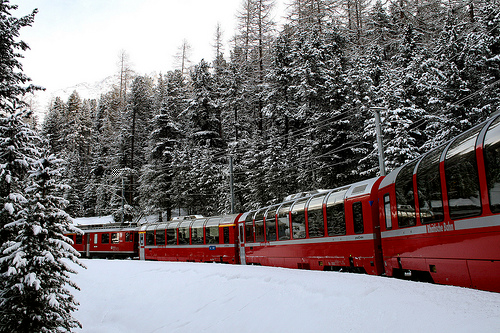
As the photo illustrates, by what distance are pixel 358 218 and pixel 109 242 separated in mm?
26261

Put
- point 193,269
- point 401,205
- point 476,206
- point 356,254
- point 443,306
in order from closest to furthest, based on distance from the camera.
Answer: point 443,306 → point 476,206 → point 401,205 → point 356,254 → point 193,269

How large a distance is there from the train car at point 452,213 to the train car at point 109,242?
83.5ft

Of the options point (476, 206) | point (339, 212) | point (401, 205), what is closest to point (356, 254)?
point (339, 212)

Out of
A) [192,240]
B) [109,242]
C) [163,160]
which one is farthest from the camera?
[163,160]

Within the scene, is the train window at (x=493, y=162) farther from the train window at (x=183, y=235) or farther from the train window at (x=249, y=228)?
the train window at (x=183, y=235)

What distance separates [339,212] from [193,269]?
21.6ft

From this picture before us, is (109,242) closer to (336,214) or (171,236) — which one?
(171,236)

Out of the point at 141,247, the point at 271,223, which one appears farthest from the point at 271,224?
the point at 141,247

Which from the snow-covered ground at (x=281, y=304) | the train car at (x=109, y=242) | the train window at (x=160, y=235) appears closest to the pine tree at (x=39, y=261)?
the snow-covered ground at (x=281, y=304)

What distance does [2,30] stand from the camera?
14.6 m

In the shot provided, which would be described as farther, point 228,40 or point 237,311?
point 228,40

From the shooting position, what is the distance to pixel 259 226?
20.2m

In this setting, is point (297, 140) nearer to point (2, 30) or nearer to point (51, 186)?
point (2, 30)

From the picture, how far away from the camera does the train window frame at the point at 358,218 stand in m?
12.7
